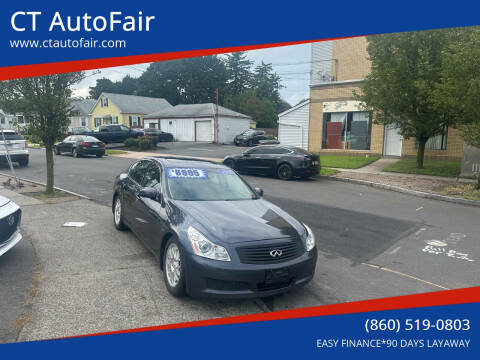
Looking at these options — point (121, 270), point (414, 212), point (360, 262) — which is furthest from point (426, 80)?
point (121, 270)

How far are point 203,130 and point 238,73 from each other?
1691 inches

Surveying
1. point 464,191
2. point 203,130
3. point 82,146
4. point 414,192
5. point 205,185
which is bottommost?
point 414,192

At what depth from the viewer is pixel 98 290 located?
14.8ft

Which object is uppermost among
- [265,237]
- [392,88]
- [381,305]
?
[392,88]

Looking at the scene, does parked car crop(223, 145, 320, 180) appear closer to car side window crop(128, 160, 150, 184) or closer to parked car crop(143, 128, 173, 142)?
car side window crop(128, 160, 150, 184)

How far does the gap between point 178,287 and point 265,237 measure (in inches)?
44.8

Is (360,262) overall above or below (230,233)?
below

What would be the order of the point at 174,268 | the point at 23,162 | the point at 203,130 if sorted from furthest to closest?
1. the point at 203,130
2. the point at 23,162
3. the point at 174,268

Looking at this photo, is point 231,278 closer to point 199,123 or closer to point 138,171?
point 138,171

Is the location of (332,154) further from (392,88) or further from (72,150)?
(72,150)

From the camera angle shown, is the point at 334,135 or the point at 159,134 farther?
the point at 159,134

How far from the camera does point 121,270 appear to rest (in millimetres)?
5168

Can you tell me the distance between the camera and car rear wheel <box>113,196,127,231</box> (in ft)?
23.0

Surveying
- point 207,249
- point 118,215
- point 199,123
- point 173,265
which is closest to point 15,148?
point 118,215
